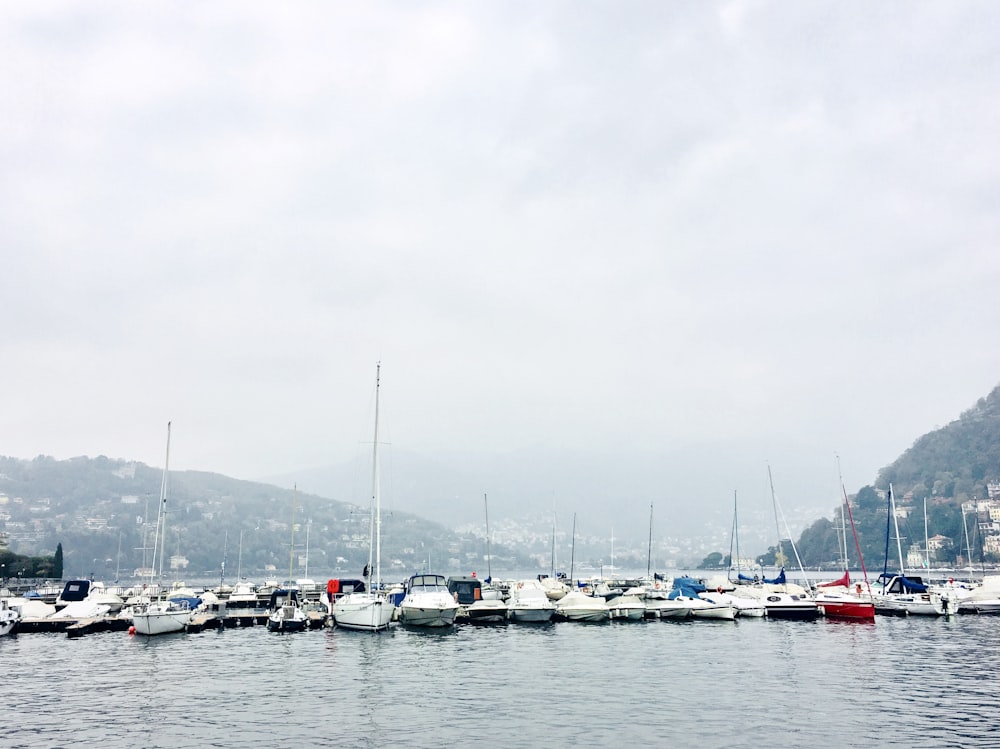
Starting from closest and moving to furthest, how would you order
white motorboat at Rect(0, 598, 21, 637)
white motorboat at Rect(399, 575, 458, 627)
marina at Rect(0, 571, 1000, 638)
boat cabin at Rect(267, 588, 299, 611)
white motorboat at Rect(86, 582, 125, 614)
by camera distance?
white motorboat at Rect(399, 575, 458, 627) → white motorboat at Rect(0, 598, 21, 637) → marina at Rect(0, 571, 1000, 638) → boat cabin at Rect(267, 588, 299, 611) → white motorboat at Rect(86, 582, 125, 614)

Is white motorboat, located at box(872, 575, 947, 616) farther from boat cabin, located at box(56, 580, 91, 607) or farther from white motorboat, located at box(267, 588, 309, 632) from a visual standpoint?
boat cabin, located at box(56, 580, 91, 607)

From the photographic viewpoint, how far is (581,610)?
67500 mm

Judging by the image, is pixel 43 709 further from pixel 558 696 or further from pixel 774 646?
pixel 774 646

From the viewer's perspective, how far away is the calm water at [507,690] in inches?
1052

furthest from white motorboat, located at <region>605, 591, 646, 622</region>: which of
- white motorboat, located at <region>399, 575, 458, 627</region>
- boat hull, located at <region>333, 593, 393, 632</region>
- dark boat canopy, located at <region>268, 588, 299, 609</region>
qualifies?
dark boat canopy, located at <region>268, 588, 299, 609</region>

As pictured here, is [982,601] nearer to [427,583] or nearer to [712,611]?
[712,611]

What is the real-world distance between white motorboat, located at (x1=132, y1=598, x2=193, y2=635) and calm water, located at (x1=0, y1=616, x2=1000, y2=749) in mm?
1240

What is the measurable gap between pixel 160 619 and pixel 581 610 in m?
34.7

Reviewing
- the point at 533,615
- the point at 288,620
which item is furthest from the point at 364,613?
the point at 533,615

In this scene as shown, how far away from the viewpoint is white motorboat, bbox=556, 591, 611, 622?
67.5m

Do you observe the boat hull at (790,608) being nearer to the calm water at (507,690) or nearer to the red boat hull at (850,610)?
the red boat hull at (850,610)

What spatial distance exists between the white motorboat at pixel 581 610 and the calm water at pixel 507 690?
9703 mm

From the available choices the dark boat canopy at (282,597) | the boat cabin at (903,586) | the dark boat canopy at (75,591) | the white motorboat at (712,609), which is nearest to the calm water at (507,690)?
the white motorboat at (712,609)

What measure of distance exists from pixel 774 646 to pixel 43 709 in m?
42.1
